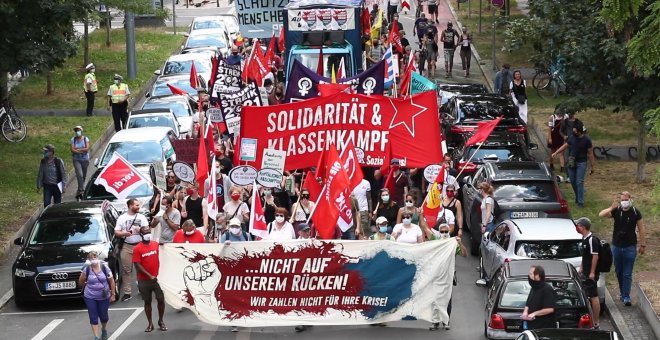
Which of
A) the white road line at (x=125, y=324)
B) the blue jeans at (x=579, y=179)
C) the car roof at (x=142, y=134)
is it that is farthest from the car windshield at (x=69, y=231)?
the blue jeans at (x=579, y=179)

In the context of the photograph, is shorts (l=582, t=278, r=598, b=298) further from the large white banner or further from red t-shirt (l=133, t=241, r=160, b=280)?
red t-shirt (l=133, t=241, r=160, b=280)

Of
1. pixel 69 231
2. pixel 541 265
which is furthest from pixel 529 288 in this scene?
pixel 69 231

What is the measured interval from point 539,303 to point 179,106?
1930 centimetres

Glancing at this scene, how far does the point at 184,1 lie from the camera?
7312 cm

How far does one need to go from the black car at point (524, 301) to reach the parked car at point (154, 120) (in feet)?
49.4

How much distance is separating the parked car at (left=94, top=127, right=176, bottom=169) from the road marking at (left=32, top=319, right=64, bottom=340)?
6737mm

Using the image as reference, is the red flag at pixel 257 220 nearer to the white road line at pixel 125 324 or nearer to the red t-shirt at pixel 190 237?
the red t-shirt at pixel 190 237

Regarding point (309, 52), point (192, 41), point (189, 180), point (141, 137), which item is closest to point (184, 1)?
point (192, 41)

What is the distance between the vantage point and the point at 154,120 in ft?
104

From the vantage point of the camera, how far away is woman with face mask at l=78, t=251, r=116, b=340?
18578 mm

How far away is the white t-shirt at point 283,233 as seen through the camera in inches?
801

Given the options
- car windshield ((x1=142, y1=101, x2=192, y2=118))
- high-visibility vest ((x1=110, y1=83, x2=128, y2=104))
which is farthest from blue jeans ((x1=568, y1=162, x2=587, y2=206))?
high-visibility vest ((x1=110, y1=83, x2=128, y2=104))

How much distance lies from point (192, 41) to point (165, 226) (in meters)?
26.5

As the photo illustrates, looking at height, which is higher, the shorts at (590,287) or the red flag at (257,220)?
the red flag at (257,220)
